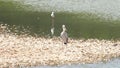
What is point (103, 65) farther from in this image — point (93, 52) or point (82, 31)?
point (82, 31)

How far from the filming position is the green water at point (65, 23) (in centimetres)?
5348

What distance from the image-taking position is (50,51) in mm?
39719

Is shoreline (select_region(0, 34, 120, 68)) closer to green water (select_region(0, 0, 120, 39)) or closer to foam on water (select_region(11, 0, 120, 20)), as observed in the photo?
green water (select_region(0, 0, 120, 39))

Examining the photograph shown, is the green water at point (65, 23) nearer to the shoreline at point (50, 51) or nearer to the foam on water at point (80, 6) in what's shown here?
the foam on water at point (80, 6)

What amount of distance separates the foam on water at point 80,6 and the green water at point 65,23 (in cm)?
319

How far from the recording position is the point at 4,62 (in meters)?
35.6

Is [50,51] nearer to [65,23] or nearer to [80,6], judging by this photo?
[65,23]

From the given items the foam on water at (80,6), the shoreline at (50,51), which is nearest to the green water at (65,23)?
the foam on water at (80,6)

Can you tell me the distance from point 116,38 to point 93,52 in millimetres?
11469

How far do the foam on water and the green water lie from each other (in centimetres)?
319

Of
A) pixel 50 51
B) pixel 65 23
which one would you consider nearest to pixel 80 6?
pixel 65 23

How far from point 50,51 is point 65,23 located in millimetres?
19477

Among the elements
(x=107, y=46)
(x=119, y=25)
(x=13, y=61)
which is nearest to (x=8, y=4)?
(x=119, y=25)

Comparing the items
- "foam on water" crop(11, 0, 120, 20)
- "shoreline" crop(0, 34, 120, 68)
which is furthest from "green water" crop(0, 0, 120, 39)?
"shoreline" crop(0, 34, 120, 68)
